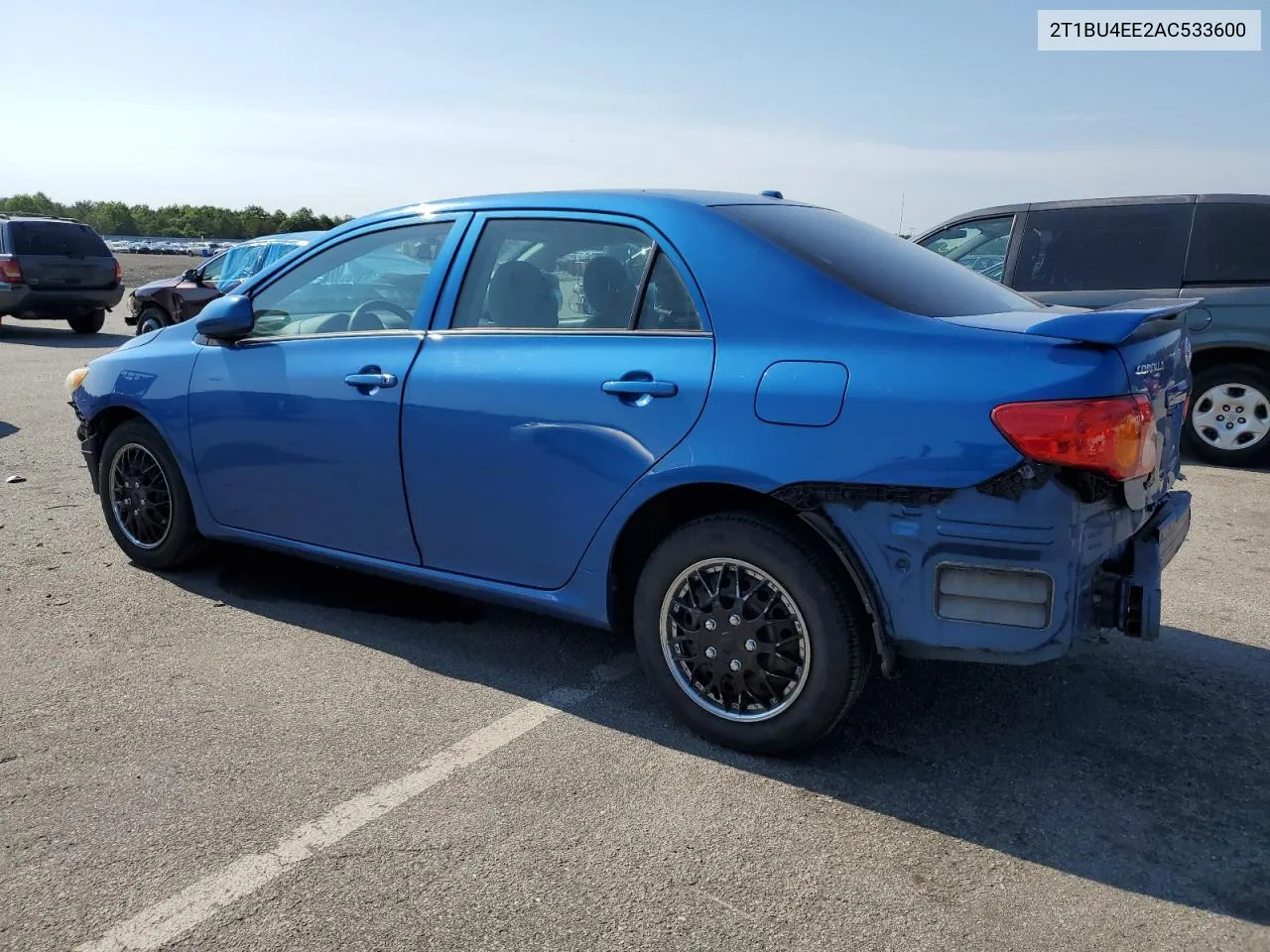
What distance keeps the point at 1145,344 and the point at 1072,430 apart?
1.57 feet

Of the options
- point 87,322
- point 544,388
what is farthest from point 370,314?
point 87,322

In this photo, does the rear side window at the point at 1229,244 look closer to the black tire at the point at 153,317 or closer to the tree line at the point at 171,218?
the black tire at the point at 153,317

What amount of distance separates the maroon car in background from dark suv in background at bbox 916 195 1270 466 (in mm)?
9787

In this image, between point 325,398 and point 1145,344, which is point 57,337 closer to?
point 325,398

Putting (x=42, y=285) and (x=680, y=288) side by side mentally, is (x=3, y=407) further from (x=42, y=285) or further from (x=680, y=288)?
(x=680, y=288)

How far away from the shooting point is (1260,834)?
3.00 meters

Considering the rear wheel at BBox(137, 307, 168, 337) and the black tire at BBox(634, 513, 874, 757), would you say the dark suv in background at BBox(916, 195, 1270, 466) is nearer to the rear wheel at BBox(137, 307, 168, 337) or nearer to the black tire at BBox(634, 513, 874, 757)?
the black tire at BBox(634, 513, 874, 757)

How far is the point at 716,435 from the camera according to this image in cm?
328

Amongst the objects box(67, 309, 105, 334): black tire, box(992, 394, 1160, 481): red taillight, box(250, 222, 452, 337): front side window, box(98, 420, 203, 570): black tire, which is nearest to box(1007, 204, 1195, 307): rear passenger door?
box(250, 222, 452, 337): front side window

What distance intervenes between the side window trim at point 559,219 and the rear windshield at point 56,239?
15700mm

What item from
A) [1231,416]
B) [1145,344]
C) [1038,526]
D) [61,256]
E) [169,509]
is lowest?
[1231,416]

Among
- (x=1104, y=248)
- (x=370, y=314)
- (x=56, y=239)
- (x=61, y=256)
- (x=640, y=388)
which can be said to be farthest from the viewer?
(x=56, y=239)

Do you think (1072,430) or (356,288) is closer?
(1072,430)

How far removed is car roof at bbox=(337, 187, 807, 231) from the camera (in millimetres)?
3711
